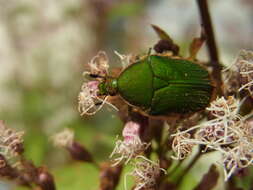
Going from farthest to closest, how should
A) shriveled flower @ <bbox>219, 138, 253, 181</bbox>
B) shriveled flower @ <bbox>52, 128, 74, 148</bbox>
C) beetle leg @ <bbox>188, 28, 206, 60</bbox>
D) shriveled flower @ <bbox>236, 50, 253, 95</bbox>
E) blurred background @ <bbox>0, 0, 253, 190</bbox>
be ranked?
blurred background @ <bbox>0, 0, 253, 190</bbox> < shriveled flower @ <bbox>52, 128, 74, 148</bbox> < beetle leg @ <bbox>188, 28, 206, 60</bbox> < shriveled flower @ <bbox>236, 50, 253, 95</bbox> < shriveled flower @ <bbox>219, 138, 253, 181</bbox>

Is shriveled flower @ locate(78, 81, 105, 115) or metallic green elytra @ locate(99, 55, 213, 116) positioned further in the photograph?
shriveled flower @ locate(78, 81, 105, 115)

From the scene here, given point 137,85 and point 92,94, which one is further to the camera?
point 92,94

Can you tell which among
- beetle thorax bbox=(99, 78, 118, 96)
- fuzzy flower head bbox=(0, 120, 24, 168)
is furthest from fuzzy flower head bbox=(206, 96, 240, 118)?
fuzzy flower head bbox=(0, 120, 24, 168)

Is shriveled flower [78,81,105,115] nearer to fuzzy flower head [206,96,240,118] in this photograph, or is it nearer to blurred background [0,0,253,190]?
fuzzy flower head [206,96,240,118]

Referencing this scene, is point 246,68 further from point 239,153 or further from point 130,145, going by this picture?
point 130,145

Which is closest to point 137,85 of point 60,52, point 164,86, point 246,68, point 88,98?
point 164,86

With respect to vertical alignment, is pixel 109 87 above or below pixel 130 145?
Answer: above

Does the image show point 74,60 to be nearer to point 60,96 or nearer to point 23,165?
point 60,96

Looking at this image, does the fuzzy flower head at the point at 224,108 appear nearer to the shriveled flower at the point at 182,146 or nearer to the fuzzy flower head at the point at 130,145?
the shriveled flower at the point at 182,146
